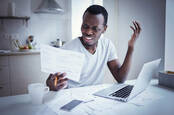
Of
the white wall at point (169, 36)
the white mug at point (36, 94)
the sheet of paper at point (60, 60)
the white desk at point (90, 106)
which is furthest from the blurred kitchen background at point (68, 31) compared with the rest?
the white mug at point (36, 94)

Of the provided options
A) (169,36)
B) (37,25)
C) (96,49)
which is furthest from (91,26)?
(37,25)

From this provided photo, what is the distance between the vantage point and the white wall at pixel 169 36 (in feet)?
6.82

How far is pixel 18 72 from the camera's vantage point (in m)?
2.57

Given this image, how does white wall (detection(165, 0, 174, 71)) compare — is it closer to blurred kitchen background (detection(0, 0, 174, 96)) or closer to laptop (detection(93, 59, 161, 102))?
blurred kitchen background (detection(0, 0, 174, 96))

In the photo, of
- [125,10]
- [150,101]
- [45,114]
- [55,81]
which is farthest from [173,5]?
[45,114]

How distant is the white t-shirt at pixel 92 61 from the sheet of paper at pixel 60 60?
43 cm

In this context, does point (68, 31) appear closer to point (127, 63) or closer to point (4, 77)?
point (4, 77)

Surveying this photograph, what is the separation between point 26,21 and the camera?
313 centimetres

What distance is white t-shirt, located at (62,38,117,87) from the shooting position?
Result: 1.36 meters

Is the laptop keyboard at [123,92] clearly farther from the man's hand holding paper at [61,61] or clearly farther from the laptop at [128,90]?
the man's hand holding paper at [61,61]

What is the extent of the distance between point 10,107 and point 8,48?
8.24ft

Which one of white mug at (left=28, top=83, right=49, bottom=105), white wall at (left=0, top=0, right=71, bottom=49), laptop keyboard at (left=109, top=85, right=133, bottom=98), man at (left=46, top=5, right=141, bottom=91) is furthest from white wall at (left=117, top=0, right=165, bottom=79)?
white mug at (left=28, top=83, right=49, bottom=105)

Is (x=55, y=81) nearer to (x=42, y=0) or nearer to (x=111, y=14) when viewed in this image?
(x=111, y=14)

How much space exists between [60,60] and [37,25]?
2.53 metres
